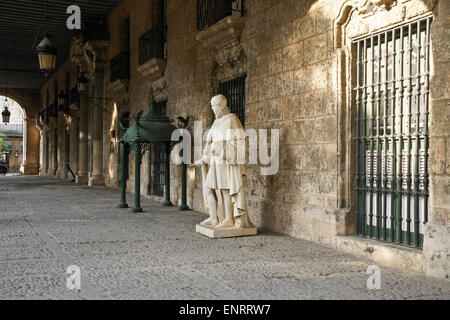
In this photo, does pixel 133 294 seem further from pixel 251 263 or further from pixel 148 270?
pixel 251 263

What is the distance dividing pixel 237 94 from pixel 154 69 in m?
4.04

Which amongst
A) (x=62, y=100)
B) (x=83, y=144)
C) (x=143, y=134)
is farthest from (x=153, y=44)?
(x=62, y=100)

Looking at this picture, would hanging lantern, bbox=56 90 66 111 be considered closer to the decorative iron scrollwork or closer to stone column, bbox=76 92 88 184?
stone column, bbox=76 92 88 184

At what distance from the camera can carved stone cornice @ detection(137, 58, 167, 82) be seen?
12.1 meters

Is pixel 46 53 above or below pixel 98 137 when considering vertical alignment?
above

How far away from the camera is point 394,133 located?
17.9 feet

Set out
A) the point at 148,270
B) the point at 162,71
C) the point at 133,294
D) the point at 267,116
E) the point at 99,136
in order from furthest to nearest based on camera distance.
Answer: the point at 99,136 < the point at 162,71 < the point at 267,116 < the point at 148,270 < the point at 133,294

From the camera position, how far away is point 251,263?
507cm

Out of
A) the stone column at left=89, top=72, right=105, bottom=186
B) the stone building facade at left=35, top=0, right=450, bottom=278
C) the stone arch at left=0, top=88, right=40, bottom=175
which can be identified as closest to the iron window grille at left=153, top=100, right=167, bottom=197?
the stone building facade at left=35, top=0, right=450, bottom=278

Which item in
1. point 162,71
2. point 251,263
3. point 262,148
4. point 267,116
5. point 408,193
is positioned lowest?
point 251,263

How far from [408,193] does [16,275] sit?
12.3 feet

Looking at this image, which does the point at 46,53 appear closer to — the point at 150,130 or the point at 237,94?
the point at 150,130

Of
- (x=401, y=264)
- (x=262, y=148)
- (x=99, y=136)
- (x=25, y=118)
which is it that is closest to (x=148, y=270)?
(x=401, y=264)

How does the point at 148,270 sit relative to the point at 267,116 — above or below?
below
